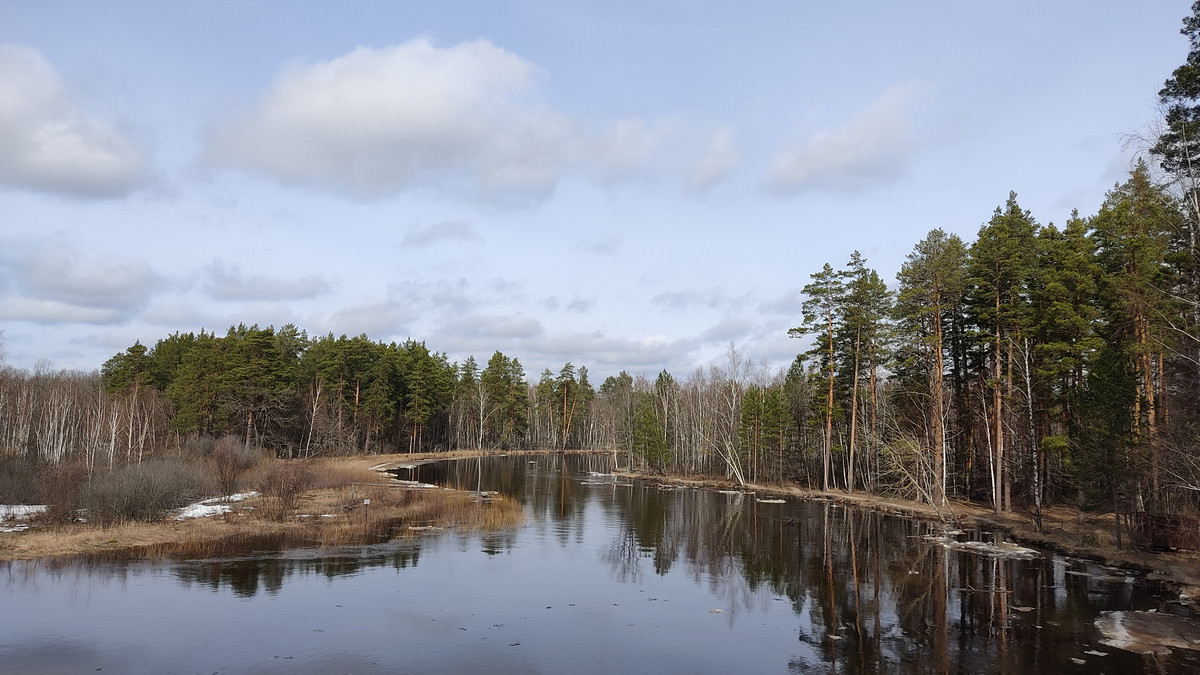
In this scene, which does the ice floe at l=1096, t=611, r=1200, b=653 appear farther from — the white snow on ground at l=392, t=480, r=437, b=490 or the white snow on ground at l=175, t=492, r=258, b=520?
the white snow on ground at l=392, t=480, r=437, b=490

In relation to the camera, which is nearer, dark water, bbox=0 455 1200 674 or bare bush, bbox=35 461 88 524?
dark water, bbox=0 455 1200 674

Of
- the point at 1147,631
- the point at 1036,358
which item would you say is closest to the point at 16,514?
the point at 1147,631

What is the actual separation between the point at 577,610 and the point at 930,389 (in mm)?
34367

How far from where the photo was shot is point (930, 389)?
147ft

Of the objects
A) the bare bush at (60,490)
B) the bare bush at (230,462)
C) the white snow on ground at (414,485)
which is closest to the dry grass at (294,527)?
the bare bush at (60,490)

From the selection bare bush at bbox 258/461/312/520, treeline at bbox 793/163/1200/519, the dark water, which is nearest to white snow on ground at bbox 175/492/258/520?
bare bush at bbox 258/461/312/520

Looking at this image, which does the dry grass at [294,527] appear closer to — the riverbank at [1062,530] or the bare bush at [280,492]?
the bare bush at [280,492]

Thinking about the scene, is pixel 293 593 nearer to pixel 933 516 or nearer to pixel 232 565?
pixel 232 565

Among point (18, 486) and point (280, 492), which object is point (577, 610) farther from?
point (18, 486)

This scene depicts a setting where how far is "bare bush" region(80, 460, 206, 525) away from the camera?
28109mm

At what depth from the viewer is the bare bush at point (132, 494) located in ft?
92.2

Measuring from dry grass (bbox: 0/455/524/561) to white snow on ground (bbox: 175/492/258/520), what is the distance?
2.28 feet

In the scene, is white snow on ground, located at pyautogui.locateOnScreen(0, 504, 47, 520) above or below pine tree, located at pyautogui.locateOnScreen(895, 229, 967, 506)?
below

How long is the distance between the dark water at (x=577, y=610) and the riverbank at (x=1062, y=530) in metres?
1.55
